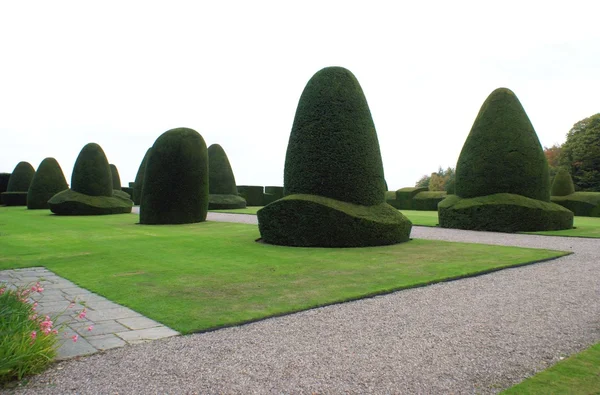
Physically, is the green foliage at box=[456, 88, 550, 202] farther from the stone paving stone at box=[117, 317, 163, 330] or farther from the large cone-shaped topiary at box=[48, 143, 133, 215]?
the large cone-shaped topiary at box=[48, 143, 133, 215]

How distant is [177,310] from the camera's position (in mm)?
5004

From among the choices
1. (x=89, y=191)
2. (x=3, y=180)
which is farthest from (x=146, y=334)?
(x=3, y=180)

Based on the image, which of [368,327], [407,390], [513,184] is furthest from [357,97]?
[407,390]

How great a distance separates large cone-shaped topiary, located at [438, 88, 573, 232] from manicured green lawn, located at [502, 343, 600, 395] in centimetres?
1242

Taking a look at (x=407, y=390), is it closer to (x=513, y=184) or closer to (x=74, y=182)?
(x=513, y=184)

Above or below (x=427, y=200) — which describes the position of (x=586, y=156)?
above

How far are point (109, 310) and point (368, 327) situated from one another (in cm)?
297

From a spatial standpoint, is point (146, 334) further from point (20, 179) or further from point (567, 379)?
point (20, 179)

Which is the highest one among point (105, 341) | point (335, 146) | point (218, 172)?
point (218, 172)

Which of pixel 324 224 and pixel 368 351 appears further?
pixel 324 224

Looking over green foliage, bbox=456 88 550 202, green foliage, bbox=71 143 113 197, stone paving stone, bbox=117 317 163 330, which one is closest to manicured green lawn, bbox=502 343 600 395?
stone paving stone, bbox=117 317 163 330

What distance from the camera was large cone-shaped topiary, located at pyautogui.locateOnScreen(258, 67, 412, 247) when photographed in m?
10.6

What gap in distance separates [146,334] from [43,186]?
30.6m

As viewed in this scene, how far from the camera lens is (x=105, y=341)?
4.01 meters
